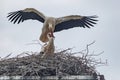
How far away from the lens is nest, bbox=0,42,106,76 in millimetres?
15323

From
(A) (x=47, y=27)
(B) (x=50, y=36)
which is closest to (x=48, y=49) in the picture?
(B) (x=50, y=36)

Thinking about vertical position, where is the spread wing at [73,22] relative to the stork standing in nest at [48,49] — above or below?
above

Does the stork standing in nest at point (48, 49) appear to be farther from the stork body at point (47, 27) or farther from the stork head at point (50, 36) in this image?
the stork body at point (47, 27)

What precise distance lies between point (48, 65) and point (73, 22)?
2.02m

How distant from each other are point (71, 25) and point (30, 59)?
1.86 meters

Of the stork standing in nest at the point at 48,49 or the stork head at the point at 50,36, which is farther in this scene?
the stork head at the point at 50,36

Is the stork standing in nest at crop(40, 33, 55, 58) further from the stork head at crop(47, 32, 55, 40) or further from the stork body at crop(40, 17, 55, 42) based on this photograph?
the stork body at crop(40, 17, 55, 42)

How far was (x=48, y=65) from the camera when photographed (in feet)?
50.9

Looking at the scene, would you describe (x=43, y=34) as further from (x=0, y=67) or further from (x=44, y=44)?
(x=0, y=67)

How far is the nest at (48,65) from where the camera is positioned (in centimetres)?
1532

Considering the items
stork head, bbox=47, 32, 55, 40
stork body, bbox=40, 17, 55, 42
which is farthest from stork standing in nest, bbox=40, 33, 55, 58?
stork body, bbox=40, 17, 55, 42

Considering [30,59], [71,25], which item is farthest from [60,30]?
[30,59]

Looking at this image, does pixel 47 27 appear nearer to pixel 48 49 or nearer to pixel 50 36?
pixel 50 36

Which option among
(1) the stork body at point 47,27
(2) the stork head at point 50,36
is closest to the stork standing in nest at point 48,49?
(2) the stork head at point 50,36
